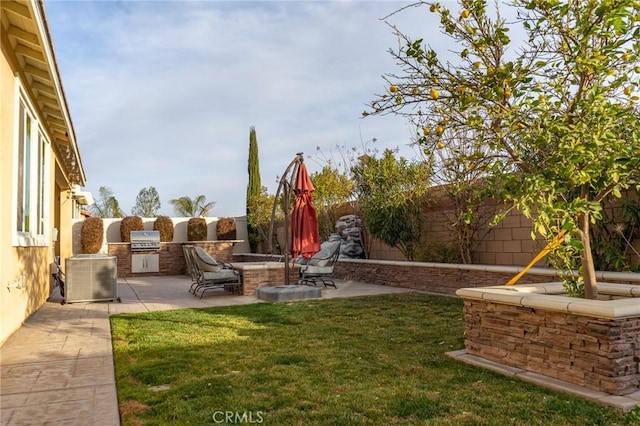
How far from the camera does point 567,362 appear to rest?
3863 millimetres

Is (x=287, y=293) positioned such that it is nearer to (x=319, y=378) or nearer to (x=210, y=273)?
(x=210, y=273)

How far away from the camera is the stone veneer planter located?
356cm

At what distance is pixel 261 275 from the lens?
10844 millimetres

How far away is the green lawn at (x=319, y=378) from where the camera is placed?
3.28m

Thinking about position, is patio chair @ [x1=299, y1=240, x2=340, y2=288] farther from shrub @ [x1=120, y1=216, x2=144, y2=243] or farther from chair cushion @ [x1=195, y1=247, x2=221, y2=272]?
shrub @ [x1=120, y1=216, x2=144, y2=243]

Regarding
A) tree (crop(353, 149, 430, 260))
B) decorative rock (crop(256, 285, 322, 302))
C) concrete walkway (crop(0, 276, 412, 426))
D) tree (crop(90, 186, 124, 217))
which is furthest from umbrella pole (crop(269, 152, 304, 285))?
tree (crop(90, 186, 124, 217))

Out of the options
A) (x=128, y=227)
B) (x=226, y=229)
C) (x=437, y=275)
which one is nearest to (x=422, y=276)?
(x=437, y=275)

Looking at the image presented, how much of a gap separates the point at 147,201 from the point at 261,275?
90.9 ft

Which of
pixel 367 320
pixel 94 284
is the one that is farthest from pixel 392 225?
pixel 94 284

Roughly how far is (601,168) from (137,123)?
1851 cm

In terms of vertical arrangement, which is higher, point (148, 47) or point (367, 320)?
point (148, 47)

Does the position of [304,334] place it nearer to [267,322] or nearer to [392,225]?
[267,322]

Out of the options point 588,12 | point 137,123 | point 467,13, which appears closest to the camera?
point 588,12

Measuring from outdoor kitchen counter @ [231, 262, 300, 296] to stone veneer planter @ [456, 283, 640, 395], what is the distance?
6466mm
